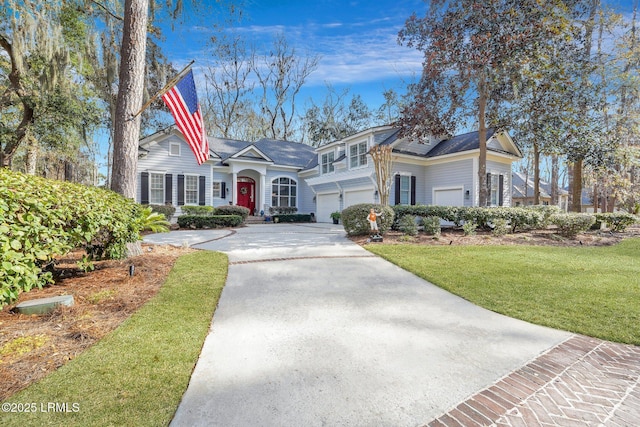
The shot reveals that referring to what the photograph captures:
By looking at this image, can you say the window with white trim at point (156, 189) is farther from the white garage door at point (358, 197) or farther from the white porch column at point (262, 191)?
the white garage door at point (358, 197)

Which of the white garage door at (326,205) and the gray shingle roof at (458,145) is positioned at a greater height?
the gray shingle roof at (458,145)

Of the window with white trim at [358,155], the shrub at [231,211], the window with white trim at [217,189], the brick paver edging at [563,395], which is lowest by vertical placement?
the brick paver edging at [563,395]

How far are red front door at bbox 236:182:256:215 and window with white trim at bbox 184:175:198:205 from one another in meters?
3.35

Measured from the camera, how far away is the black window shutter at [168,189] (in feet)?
54.3

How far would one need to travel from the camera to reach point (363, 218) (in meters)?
9.51

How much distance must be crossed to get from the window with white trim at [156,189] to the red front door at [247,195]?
5.03 meters

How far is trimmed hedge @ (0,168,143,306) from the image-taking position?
2636 mm

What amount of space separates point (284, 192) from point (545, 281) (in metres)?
17.8

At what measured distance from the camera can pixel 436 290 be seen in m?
4.50

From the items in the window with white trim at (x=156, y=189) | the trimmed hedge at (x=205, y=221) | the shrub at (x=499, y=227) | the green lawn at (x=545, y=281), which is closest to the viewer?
the green lawn at (x=545, y=281)

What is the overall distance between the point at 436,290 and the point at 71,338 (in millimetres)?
4327

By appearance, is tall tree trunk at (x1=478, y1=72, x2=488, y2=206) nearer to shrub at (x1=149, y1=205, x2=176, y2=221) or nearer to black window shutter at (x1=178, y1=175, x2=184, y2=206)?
shrub at (x1=149, y1=205, x2=176, y2=221)

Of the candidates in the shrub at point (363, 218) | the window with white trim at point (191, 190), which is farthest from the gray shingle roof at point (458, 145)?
A: the window with white trim at point (191, 190)

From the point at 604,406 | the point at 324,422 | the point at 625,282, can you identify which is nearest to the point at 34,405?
the point at 324,422
